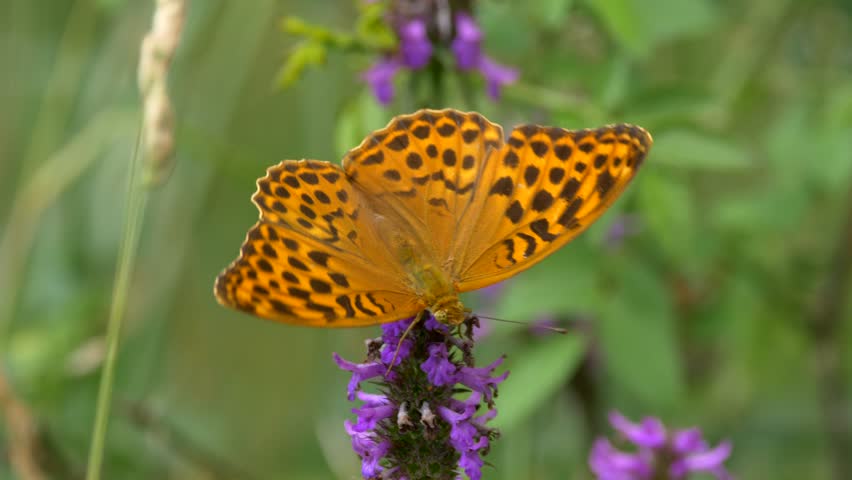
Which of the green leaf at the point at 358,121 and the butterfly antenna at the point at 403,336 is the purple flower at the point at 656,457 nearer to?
the butterfly antenna at the point at 403,336

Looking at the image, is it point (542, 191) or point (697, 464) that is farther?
point (697, 464)

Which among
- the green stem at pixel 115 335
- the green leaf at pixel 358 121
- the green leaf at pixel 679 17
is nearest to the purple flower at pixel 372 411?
the green stem at pixel 115 335

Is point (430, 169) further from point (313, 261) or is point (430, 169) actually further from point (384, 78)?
point (384, 78)

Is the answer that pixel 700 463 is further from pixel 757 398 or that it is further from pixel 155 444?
pixel 155 444

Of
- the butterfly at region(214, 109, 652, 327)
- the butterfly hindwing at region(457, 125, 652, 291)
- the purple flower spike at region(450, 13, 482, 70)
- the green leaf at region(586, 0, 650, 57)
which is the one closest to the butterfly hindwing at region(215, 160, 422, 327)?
the butterfly at region(214, 109, 652, 327)

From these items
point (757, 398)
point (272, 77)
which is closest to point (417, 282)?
point (757, 398)

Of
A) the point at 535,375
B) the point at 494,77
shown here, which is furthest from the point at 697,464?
the point at 494,77

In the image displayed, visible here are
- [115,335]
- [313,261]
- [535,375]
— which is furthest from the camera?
[535,375]
